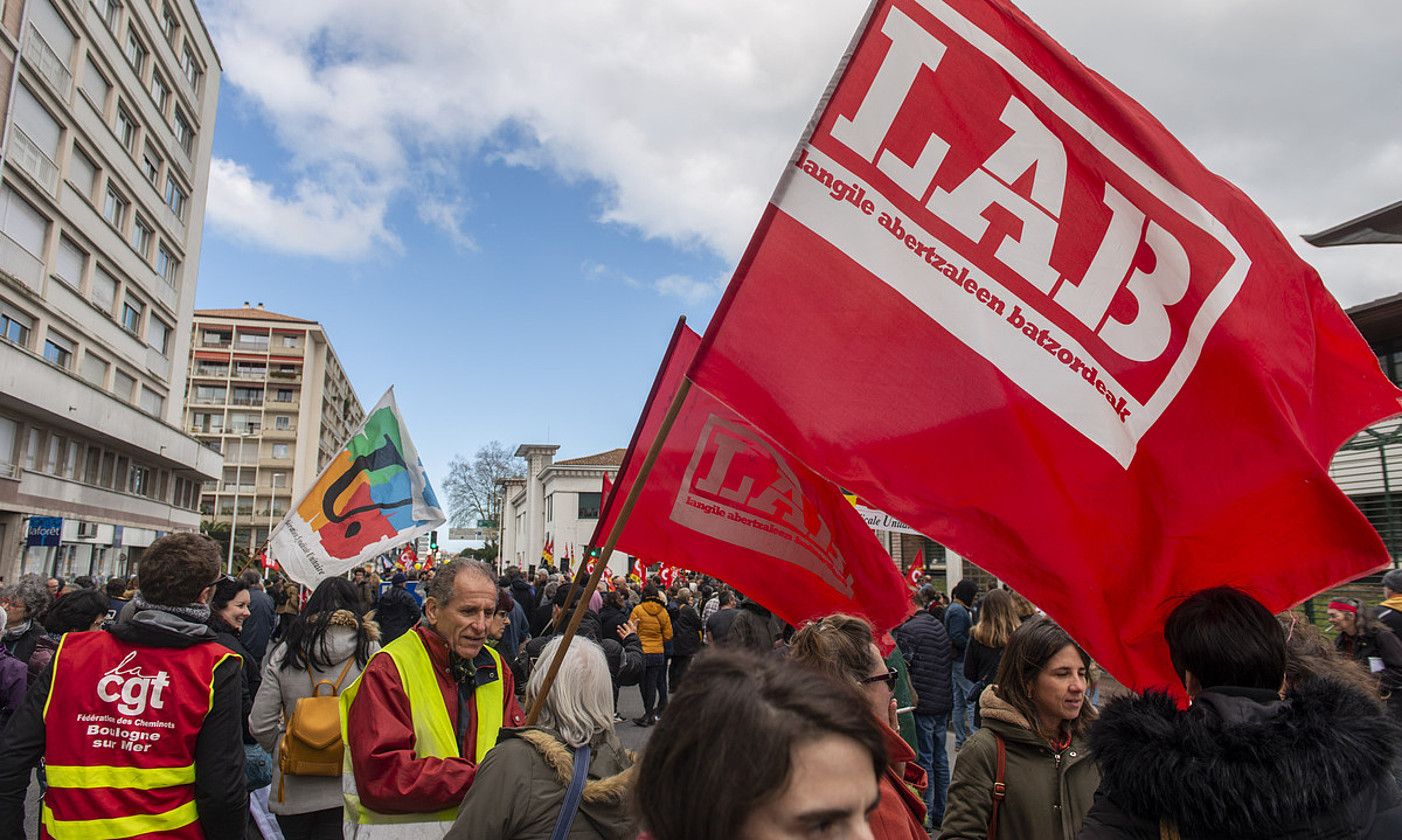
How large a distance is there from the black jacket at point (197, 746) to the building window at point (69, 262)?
3361cm

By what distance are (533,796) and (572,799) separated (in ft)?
0.36

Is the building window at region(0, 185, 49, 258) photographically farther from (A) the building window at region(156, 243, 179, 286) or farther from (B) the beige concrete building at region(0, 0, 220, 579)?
(A) the building window at region(156, 243, 179, 286)

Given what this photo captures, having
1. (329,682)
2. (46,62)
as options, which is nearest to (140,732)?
(329,682)

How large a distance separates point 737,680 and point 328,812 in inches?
142

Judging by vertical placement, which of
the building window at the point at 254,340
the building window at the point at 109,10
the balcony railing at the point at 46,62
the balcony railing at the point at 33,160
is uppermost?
the building window at the point at 254,340

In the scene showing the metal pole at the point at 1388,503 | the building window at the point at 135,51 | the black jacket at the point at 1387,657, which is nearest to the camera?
the black jacket at the point at 1387,657

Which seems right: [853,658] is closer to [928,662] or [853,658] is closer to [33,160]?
[928,662]

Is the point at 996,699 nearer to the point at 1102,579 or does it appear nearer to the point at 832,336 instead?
the point at 1102,579

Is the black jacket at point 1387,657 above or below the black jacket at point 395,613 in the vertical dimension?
below

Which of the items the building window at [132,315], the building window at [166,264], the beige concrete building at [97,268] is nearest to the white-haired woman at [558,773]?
the beige concrete building at [97,268]

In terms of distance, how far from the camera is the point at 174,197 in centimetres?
4209

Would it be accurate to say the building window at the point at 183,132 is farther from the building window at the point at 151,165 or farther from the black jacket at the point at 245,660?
the black jacket at the point at 245,660

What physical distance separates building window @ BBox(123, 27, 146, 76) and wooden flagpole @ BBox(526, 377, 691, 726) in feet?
136

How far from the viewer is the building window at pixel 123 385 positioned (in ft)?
118
